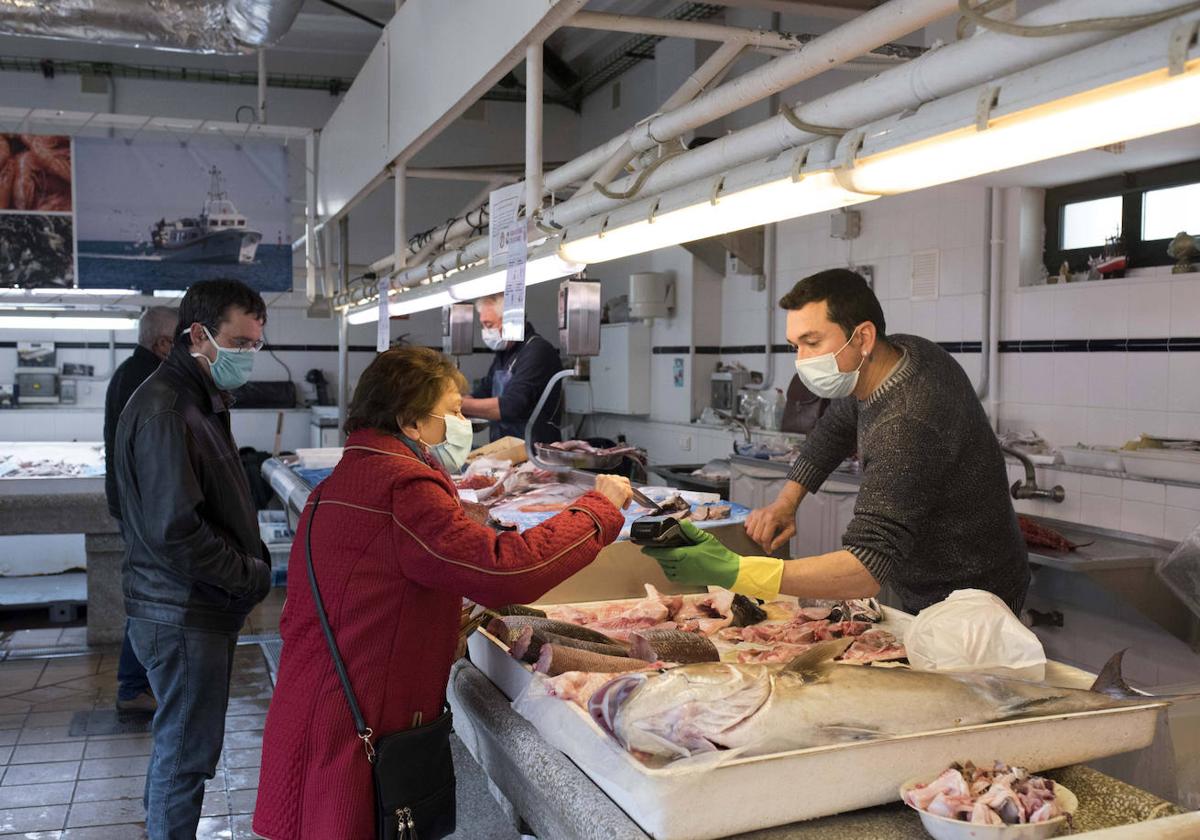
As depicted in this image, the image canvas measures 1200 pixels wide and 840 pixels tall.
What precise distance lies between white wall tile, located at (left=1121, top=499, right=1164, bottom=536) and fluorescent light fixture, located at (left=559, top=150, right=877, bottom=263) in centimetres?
297

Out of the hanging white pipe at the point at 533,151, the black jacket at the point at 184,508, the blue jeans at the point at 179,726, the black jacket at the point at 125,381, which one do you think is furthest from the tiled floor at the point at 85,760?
the hanging white pipe at the point at 533,151

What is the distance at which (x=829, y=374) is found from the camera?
300cm

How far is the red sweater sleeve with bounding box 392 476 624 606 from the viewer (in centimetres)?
237

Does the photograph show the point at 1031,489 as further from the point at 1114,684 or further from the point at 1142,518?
the point at 1114,684

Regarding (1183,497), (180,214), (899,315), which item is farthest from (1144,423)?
(180,214)

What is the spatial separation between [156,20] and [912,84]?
16.7ft

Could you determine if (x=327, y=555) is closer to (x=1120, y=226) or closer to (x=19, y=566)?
(x=1120, y=226)

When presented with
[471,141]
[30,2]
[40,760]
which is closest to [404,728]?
[40,760]

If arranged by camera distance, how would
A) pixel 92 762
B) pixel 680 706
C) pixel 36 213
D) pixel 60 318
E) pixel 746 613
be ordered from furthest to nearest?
pixel 60 318, pixel 36 213, pixel 92 762, pixel 746 613, pixel 680 706

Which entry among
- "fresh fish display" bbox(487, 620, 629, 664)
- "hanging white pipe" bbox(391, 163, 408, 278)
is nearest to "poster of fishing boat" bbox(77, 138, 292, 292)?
"hanging white pipe" bbox(391, 163, 408, 278)

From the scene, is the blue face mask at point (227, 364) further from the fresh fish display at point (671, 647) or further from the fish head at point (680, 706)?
the fish head at point (680, 706)

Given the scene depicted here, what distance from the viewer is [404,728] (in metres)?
2.51

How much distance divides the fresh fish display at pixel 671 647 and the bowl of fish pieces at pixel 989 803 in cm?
78

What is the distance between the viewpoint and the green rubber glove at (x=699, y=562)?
8.57ft
